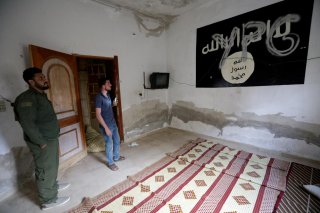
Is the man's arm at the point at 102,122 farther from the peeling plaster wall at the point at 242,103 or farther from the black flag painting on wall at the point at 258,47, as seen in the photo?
the black flag painting on wall at the point at 258,47

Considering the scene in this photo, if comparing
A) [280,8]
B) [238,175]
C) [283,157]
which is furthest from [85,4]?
[283,157]

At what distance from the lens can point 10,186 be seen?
2072 millimetres

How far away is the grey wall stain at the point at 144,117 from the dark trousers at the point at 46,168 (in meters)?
1.96

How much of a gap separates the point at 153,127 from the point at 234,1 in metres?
3.42

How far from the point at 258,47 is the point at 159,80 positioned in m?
2.25

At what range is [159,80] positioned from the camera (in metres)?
4.16

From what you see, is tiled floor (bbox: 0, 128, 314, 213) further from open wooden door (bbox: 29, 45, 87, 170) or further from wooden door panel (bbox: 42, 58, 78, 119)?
wooden door panel (bbox: 42, 58, 78, 119)

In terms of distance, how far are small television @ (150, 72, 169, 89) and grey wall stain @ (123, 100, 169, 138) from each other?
457mm

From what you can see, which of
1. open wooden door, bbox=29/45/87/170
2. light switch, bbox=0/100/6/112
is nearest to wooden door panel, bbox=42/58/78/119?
open wooden door, bbox=29/45/87/170

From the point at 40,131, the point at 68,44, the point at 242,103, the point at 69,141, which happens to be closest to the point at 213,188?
the point at 242,103

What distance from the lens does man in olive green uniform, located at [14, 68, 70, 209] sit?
1.58 meters

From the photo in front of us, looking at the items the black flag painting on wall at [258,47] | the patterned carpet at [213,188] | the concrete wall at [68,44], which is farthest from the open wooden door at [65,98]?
the black flag painting on wall at [258,47]

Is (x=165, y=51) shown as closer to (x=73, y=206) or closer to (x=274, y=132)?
(x=274, y=132)

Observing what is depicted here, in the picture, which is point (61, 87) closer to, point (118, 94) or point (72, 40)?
point (72, 40)
